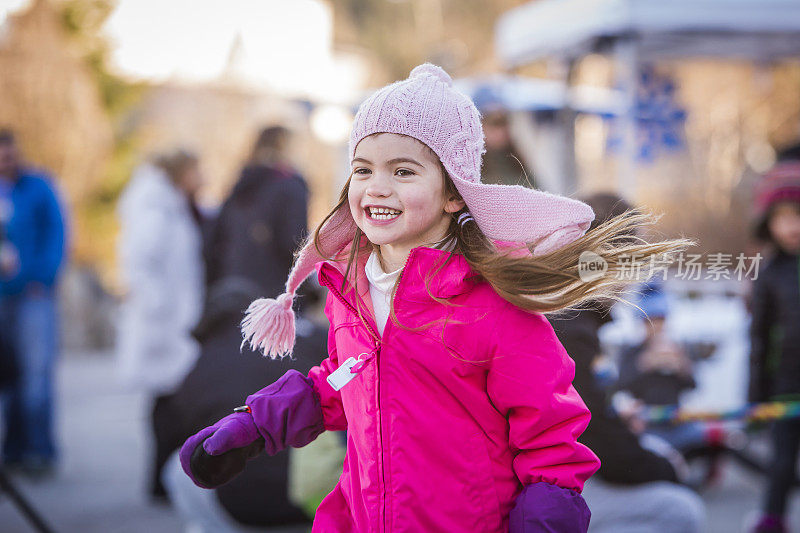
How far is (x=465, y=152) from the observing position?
1.59 metres

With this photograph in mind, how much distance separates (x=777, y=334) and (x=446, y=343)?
2.97m

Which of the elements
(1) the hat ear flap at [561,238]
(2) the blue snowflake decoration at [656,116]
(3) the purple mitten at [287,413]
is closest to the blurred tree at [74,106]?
(2) the blue snowflake decoration at [656,116]

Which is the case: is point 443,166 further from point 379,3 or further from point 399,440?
point 379,3

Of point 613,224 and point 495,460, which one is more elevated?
point 613,224

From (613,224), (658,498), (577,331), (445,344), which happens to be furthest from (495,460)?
(658,498)

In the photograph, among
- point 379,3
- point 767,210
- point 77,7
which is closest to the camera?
point 767,210

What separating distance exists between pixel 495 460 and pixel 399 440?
0.59 ft

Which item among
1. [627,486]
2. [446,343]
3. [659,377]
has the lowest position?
[659,377]

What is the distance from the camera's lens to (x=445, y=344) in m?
1.52

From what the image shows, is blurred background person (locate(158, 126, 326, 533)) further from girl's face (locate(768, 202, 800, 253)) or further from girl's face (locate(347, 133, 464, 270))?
girl's face (locate(768, 202, 800, 253))

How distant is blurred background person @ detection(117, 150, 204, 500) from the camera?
4961 mm

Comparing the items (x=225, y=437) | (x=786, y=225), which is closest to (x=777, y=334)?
(x=786, y=225)

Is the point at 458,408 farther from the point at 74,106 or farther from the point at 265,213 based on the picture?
the point at 74,106

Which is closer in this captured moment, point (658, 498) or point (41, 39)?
point (658, 498)
